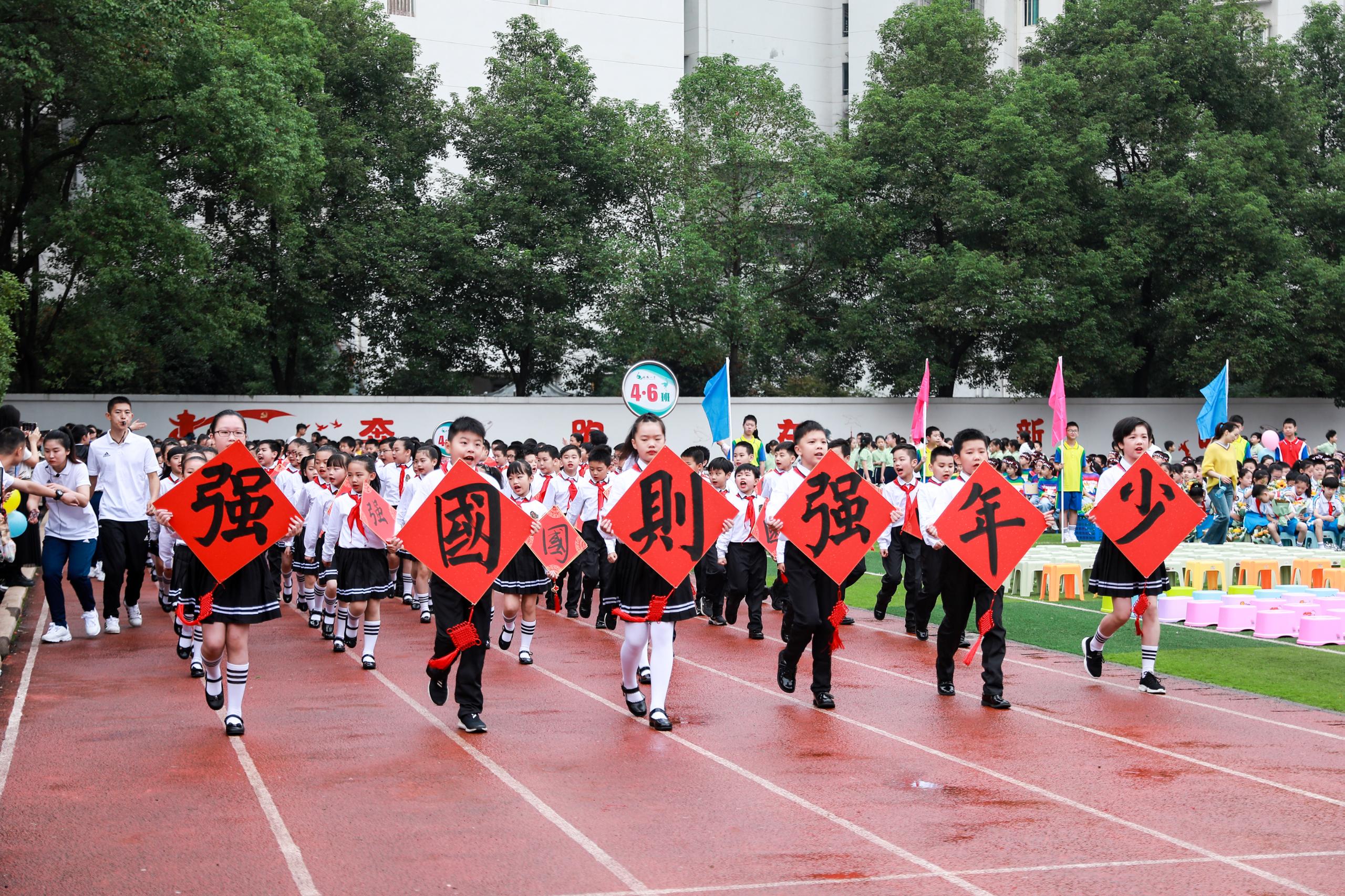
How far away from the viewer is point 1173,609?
12781 mm

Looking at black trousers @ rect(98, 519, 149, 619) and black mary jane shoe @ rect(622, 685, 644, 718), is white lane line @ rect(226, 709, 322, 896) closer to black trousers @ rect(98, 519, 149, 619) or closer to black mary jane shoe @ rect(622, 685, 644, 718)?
black mary jane shoe @ rect(622, 685, 644, 718)

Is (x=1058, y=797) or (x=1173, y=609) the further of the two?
(x=1173, y=609)

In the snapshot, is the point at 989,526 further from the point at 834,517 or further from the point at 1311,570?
the point at 1311,570

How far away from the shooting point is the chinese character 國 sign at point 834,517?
27.9 ft

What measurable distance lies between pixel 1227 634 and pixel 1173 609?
80cm

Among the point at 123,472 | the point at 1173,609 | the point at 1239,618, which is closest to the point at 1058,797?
the point at 1239,618

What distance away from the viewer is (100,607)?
45.0ft

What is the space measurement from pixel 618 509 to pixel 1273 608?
728 cm

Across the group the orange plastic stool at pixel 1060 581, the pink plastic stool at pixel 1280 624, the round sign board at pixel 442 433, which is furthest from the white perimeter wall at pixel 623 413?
the pink plastic stool at pixel 1280 624

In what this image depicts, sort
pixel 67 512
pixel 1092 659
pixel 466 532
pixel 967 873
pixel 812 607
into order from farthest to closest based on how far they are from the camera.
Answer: pixel 67 512
pixel 1092 659
pixel 812 607
pixel 466 532
pixel 967 873

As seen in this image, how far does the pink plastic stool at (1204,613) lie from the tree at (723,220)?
17.2 m

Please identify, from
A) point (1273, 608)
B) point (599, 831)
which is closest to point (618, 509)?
point (599, 831)

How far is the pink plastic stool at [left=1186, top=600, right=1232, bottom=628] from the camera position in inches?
490

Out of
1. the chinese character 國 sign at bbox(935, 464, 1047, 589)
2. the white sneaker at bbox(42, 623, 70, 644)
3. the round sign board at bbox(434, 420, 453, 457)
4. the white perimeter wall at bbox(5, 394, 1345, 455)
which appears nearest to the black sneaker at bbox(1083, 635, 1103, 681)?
the chinese character 國 sign at bbox(935, 464, 1047, 589)
